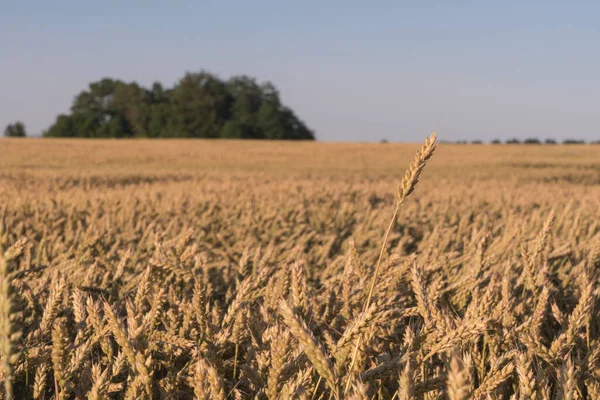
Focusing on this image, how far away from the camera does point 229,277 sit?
2.86m

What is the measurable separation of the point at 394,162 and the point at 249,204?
64.3ft

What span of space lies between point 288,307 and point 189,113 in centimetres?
6616

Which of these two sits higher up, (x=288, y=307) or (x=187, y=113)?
(x=187, y=113)

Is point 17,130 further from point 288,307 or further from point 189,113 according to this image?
point 288,307

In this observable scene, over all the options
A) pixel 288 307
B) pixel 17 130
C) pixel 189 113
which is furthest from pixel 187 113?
pixel 288 307

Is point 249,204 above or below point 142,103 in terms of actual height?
below

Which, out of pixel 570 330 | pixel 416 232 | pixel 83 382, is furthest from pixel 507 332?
pixel 416 232

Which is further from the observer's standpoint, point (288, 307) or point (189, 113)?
point (189, 113)

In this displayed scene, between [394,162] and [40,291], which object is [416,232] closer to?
[40,291]

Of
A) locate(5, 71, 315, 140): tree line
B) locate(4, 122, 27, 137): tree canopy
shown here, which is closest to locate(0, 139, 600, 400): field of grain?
locate(5, 71, 315, 140): tree line

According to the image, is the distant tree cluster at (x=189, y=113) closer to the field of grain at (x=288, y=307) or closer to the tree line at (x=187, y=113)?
the tree line at (x=187, y=113)

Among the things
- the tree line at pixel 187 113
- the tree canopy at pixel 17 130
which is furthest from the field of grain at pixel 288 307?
the tree canopy at pixel 17 130

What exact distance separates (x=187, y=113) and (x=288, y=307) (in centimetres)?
6620

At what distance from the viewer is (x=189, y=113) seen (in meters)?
65.1
